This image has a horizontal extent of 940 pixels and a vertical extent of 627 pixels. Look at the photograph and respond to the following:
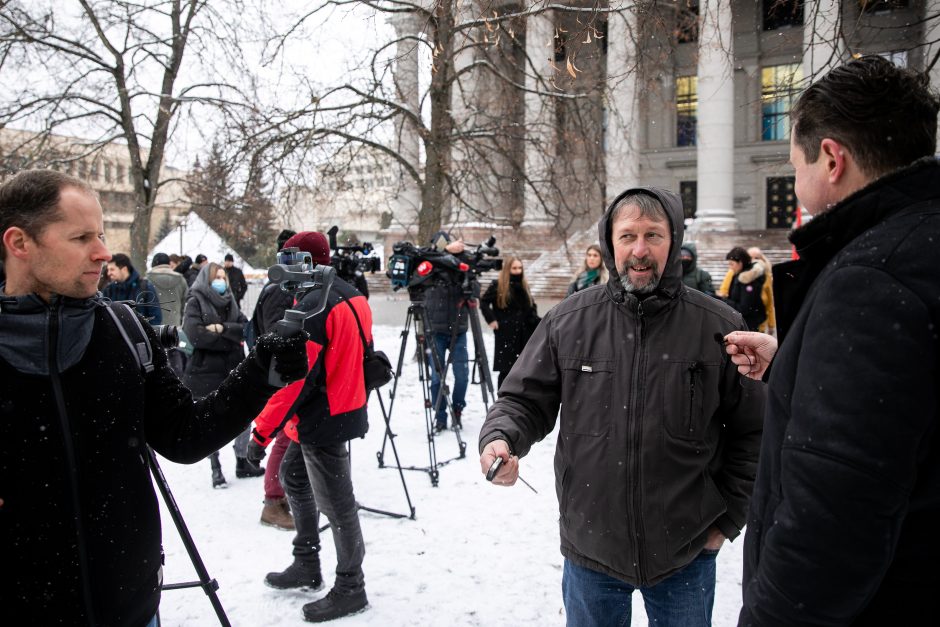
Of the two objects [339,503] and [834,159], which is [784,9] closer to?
[834,159]

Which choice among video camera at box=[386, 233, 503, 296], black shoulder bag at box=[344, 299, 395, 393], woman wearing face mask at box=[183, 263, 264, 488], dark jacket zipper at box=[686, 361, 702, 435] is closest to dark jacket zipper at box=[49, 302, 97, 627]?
dark jacket zipper at box=[686, 361, 702, 435]

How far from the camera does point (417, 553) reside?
475 cm

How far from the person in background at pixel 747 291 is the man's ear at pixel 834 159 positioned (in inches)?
294

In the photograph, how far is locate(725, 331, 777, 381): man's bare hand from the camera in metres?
2.09

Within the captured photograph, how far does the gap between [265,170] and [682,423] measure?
10.6 m

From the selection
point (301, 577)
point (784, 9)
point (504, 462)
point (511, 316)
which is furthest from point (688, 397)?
point (511, 316)

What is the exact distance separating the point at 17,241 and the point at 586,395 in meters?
1.77

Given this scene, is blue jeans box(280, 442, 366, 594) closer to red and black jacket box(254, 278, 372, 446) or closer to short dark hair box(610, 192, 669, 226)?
red and black jacket box(254, 278, 372, 446)

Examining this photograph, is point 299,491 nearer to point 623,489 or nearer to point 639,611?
point 639,611

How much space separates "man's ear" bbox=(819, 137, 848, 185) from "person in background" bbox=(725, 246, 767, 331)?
7479 mm

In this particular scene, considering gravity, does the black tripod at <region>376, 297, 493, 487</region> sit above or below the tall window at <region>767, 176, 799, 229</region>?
below

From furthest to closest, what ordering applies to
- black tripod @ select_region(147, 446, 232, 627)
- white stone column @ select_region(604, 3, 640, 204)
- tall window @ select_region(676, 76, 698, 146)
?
tall window @ select_region(676, 76, 698, 146) < white stone column @ select_region(604, 3, 640, 204) < black tripod @ select_region(147, 446, 232, 627)

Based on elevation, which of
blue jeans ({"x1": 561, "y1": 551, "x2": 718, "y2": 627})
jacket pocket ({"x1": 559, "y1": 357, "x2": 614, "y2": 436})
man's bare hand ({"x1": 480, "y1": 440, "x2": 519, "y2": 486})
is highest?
jacket pocket ({"x1": 559, "y1": 357, "x2": 614, "y2": 436})

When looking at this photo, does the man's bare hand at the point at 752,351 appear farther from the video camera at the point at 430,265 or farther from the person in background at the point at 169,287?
the person in background at the point at 169,287
